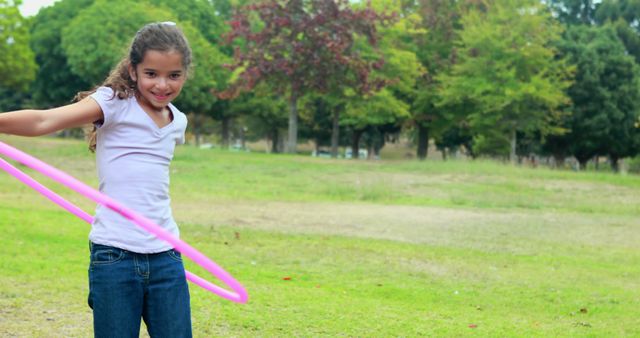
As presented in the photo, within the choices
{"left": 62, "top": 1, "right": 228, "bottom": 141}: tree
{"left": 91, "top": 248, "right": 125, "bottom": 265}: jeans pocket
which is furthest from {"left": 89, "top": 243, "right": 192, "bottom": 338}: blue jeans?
{"left": 62, "top": 1, "right": 228, "bottom": 141}: tree

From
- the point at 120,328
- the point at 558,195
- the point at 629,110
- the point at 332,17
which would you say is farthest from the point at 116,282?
the point at 629,110

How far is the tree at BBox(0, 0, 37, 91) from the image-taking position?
45344 millimetres

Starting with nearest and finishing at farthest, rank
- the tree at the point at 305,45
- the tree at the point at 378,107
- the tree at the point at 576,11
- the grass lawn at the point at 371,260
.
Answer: the grass lawn at the point at 371,260 → the tree at the point at 305,45 → the tree at the point at 378,107 → the tree at the point at 576,11

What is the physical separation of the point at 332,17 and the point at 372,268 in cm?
2761

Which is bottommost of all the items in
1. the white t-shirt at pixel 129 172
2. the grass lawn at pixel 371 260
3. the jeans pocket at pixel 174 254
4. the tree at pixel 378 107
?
the grass lawn at pixel 371 260

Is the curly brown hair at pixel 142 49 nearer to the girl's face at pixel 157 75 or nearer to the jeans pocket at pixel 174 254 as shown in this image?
the girl's face at pixel 157 75

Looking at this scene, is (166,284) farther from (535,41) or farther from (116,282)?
(535,41)

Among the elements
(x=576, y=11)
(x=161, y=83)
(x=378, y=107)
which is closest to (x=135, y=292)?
(x=161, y=83)

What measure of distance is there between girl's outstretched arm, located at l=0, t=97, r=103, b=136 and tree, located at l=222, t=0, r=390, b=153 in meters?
31.5

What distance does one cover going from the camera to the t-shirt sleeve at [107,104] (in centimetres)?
371

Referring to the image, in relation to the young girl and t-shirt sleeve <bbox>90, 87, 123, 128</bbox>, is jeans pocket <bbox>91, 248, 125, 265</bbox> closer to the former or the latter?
the young girl

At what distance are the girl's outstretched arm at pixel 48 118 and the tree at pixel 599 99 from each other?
152 feet

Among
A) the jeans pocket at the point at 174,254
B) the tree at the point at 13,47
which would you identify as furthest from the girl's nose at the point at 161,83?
the tree at the point at 13,47

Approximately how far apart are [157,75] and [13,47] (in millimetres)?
45929
